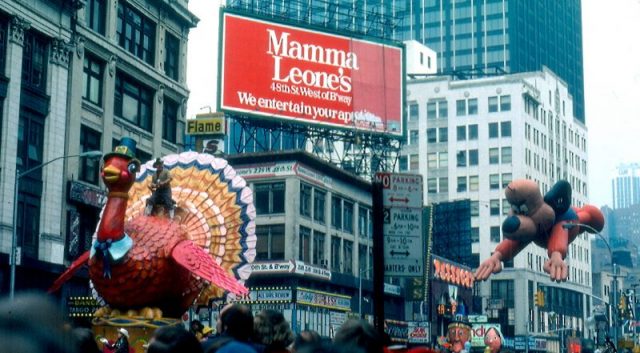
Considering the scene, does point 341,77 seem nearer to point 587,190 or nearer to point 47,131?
point 47,131

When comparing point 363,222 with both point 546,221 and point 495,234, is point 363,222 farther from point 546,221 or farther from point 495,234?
point 495,234

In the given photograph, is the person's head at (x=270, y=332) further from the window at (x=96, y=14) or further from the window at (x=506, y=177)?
the window at (x=506, y=177)

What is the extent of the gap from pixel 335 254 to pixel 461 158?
167 ft

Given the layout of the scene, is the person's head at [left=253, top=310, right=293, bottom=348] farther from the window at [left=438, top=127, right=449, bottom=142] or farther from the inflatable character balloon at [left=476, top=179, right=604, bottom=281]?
the window at [left=438, top=127, right=449, bottom=142]

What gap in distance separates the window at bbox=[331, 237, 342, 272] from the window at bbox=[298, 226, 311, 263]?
3.91m

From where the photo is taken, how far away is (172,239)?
69.4 feet

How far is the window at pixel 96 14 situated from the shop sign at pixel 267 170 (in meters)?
22.9

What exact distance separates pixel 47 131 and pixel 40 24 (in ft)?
13.5

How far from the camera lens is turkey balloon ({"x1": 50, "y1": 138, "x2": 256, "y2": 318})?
67.1 ft

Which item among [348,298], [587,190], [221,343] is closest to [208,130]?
[348,298]

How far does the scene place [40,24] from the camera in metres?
40.7

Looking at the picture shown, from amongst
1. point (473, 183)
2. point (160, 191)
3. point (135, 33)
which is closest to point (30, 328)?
point (160, 191)

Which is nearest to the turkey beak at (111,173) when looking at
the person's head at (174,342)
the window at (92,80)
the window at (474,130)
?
the person's head at (174,342)

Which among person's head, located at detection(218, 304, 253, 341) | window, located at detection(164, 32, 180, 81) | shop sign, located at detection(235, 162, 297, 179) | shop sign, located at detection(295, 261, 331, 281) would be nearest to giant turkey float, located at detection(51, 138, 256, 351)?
person's head, located at detection(218, 304, 253, 341)
